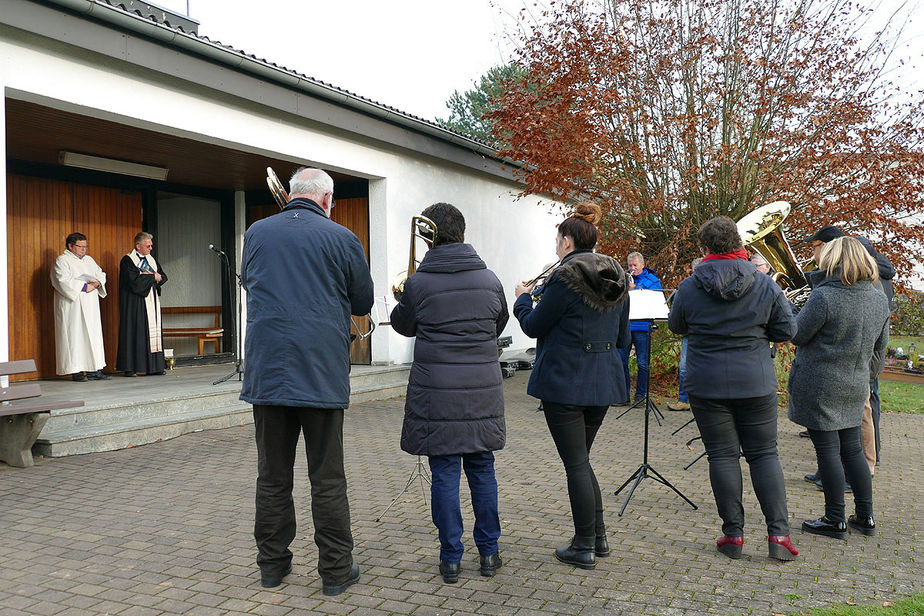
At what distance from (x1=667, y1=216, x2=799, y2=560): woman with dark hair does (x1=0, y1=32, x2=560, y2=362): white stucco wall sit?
5584 mm

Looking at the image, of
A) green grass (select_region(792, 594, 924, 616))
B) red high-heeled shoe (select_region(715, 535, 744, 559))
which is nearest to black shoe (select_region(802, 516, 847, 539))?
red high-heeled shoe (select_region(715, 535, 744, 559))

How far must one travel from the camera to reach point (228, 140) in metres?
8.41

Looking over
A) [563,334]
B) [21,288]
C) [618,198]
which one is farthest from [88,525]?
[618,198]

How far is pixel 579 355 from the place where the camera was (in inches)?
155

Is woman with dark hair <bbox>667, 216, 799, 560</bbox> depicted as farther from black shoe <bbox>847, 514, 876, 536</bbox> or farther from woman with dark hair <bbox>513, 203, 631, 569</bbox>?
black shoe <bbox>847, 514, 876, 536</bbox>

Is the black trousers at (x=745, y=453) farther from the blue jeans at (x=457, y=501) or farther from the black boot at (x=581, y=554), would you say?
the blue jeans at (x=457, y=501)

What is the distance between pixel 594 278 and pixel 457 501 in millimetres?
1344

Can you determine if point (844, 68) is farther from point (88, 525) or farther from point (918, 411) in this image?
point (88, 525)

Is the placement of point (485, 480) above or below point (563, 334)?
below

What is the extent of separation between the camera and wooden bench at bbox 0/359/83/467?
5840 millimetres

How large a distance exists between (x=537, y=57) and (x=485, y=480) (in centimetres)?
836

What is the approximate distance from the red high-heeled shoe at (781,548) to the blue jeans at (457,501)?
154 centimetres

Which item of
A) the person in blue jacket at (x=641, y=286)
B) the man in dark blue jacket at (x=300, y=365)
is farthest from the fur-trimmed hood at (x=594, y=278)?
the person in blue jacket at (x=641, y=286)

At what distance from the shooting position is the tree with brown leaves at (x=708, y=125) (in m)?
9.91
